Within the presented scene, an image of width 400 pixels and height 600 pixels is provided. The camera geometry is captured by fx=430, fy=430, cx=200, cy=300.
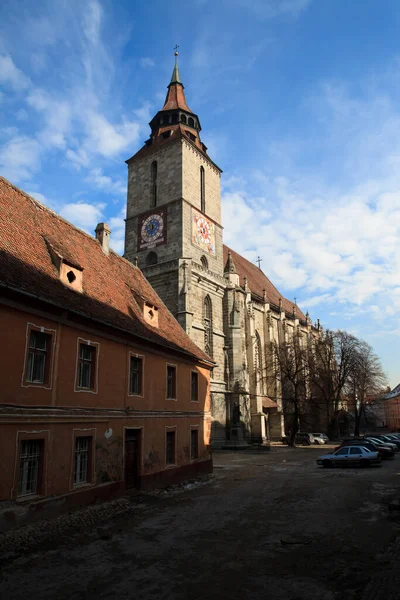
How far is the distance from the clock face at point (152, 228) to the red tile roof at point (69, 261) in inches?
611

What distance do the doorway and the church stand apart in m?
15.5

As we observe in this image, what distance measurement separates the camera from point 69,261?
546 inches

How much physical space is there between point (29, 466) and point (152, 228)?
2752cm

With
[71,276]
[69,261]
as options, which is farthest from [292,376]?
[69,261]

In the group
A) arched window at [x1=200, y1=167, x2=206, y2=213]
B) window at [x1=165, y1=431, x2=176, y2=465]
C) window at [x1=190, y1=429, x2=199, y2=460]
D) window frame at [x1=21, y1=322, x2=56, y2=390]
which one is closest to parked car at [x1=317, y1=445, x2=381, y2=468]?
window at [x1=190, y1=429, x2=199, y2=460]

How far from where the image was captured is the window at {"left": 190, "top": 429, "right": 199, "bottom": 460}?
19.4 meters

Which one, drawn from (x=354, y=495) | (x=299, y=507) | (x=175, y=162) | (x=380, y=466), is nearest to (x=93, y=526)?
(x=299, y=507)

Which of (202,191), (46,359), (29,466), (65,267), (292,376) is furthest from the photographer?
(292,376)

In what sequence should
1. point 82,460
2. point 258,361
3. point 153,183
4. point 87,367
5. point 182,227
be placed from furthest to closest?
point 258,361 < point 153,183 < point 182,227 < point 87,367 < point 82,460

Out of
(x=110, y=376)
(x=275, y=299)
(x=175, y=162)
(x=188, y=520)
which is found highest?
(x=175, y=162)

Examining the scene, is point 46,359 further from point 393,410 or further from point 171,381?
point 393,410

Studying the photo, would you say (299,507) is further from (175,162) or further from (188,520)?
(175,162)

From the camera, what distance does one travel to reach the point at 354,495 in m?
14.0

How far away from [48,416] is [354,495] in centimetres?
997
